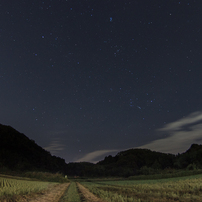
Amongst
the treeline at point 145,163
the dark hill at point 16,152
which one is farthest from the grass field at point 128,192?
the dark hill at point 16,152

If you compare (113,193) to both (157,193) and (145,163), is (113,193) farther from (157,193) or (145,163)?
(145,163)

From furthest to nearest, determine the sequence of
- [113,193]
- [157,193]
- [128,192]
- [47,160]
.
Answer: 1. [47,160]
2. [128,192]
3. [113,193]
4. [157,193]

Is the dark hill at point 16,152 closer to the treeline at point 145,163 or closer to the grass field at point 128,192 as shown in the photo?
the treeline at point 145,163

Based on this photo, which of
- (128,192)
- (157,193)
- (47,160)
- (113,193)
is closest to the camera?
(157,193)

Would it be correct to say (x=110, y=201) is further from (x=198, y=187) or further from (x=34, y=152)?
(x=34, y=152)

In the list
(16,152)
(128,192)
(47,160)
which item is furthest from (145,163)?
(128,192)

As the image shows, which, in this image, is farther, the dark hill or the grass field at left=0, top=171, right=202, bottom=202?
the dark hill

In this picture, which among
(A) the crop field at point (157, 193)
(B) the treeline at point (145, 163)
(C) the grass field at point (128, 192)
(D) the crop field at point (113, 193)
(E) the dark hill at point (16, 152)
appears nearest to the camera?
(C) the grass field at point (128, 192)

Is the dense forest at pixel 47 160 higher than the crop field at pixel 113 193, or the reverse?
the dense forest at pixel 47 160

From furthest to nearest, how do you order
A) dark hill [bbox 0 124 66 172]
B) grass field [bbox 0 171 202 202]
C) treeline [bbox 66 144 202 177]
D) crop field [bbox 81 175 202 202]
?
treeline [bbox 66 144 202 177]
dark hill [bbox 0 124 66 172]
crop field [bbox 81 175 202 202]
grass field [bbox 0 171 202 202]

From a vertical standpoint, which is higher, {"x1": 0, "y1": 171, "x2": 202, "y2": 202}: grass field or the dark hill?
the dark hill

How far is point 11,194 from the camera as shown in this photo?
10000mm

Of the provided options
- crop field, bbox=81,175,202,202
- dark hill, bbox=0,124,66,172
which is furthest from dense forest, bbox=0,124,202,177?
crop field, bbox=81,175,202,202

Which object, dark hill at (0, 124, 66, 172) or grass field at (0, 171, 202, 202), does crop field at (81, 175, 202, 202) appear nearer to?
grass field at (0, 171, 202, 202)
